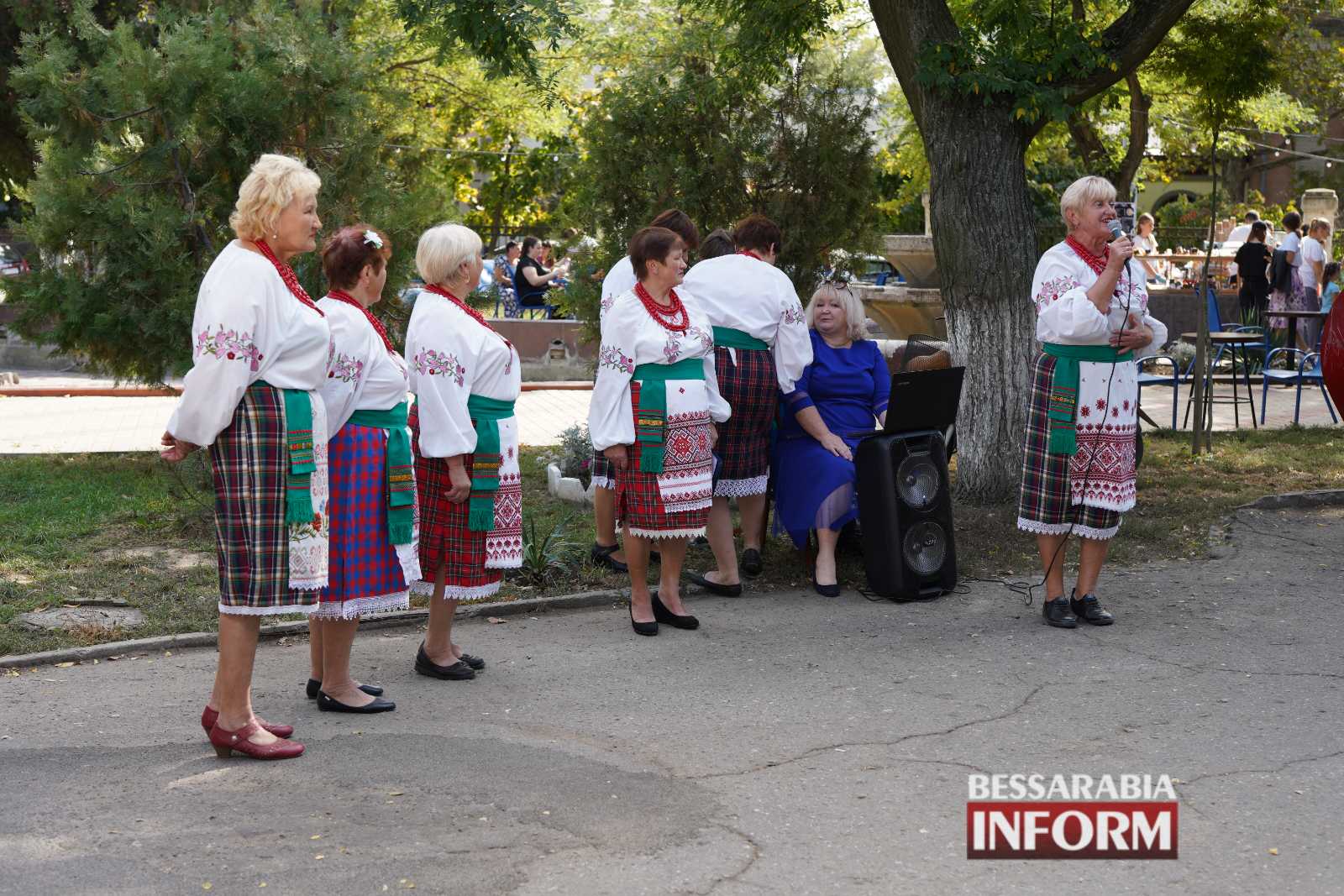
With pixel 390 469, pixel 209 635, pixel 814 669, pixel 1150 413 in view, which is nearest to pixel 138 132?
pixel 209 635

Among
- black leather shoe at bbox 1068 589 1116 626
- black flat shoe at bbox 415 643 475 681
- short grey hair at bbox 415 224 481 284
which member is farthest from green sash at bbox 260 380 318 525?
black leather shoe at bbox 1068 589 1116 626

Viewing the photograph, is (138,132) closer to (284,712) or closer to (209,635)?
(209,635)

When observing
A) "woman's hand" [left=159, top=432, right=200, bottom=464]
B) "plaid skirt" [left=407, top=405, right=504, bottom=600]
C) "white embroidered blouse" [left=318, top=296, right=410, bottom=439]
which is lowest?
"plaid skirt" [left=407, top=405, right=504, bottom=600]

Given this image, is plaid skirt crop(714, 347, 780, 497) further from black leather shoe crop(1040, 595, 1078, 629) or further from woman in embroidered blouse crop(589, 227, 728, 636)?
black leather shoe crop(1040, 595, 1078, 629)

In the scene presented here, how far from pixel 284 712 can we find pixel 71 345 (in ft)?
18.5

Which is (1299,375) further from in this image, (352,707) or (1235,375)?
(352,707)

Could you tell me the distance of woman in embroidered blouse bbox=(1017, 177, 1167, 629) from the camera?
6.23 meters

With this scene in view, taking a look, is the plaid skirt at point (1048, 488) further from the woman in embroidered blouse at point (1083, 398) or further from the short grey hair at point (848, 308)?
the short grey hair at point (848, 308)

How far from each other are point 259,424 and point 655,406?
2070 mm

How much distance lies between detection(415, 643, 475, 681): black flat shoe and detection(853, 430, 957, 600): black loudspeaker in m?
2.14

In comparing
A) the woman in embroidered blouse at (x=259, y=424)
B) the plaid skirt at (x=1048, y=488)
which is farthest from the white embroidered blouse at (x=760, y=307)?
the woman in embroidered blouse at (x=259, y=424)

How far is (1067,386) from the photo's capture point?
20.8 ft

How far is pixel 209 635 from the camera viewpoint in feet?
20.3

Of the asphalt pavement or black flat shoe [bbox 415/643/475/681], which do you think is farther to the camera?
black flat shoe [bbox 415/643/475/681]
